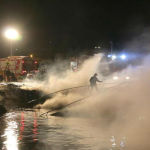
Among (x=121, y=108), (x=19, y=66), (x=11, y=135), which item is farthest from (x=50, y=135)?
(x=19, y=66)

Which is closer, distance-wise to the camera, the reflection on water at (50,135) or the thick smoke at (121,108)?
the reflection on water at (50,135)

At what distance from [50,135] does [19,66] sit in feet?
88.5

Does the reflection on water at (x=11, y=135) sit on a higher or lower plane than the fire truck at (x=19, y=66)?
lower

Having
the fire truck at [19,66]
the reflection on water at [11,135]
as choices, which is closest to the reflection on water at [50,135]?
the reflection on water at [11,135]

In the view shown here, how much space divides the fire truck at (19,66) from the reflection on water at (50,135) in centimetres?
2272

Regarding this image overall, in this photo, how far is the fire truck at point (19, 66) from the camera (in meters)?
35.9

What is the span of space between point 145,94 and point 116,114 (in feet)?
6.07

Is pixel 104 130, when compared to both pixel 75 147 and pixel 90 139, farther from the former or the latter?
pixel 75 147

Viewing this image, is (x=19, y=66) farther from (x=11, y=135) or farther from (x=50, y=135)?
(x=50, y=135)

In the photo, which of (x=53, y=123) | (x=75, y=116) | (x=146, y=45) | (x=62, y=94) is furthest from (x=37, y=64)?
(x=53, y=123)

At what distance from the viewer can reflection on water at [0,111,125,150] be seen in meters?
8.58

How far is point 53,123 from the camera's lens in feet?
41.1

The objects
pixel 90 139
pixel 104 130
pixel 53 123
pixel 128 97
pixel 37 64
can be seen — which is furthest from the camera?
pixel 37 64

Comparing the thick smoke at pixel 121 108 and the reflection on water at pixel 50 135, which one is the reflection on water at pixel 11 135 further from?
the thick smoke at pixel 121 108
